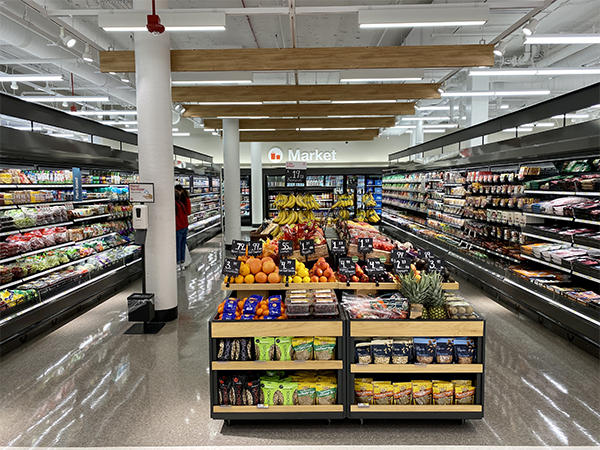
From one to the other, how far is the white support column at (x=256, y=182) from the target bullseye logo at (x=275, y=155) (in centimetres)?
178

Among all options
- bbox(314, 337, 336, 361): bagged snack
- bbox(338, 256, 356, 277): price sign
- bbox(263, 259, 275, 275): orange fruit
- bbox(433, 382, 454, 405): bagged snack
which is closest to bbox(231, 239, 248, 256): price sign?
bbox(263, 259, 275, 275): orange fruit

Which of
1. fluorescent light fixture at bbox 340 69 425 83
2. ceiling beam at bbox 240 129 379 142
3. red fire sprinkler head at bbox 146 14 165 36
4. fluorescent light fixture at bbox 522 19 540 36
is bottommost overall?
red fire sprinkler head at bbox 146 14 165 36

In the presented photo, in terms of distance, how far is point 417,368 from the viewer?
126 inches

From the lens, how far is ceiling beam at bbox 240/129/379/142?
13.1 meters

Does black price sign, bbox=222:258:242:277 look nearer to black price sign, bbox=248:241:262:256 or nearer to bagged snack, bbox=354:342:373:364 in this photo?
black price sign, bbox=248:241:262:256

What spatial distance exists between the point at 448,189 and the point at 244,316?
837 cm

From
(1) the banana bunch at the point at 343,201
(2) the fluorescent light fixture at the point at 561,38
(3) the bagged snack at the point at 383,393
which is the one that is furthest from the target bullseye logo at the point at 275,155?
(3) the bagged snack at the point at 383,393

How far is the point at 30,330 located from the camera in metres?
5.14

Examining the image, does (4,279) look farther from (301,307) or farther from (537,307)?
(537,307)

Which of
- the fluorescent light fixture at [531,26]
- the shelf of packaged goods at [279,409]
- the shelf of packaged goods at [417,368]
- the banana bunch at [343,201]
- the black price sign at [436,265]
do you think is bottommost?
the shelf of packaged goods at [279,409]

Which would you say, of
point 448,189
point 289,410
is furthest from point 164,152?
point 448,189

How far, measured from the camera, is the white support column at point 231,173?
1172 cm

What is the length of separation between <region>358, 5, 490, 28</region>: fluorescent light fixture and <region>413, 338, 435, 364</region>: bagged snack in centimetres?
351

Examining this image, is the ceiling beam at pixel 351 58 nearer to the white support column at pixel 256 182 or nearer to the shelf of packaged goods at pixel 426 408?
the shelf of packaged goods at pixel 426 408
